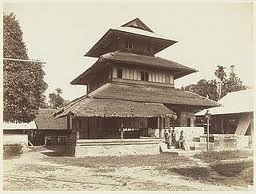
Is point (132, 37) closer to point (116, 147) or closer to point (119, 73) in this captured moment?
point (119, 73)

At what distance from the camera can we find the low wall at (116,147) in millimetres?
13344

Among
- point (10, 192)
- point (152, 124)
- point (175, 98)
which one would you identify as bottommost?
point (10, 192)

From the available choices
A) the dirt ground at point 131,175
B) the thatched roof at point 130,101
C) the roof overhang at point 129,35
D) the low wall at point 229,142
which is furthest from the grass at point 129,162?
the roof overhang at point 129,35

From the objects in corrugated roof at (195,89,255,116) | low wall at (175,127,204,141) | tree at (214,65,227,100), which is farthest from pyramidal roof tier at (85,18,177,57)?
tree at (214,65,227,100)

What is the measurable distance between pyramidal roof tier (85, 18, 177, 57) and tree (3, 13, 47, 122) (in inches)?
147

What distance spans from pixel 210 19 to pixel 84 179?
6.07m

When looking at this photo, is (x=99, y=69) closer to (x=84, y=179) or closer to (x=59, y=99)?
(x=84, y=179)

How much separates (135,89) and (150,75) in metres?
1.60

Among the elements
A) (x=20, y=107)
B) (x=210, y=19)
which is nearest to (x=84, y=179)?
(x=210, y=19)

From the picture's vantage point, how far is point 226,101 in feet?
73.8

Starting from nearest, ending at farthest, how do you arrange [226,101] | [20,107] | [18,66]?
[18,66] → [20,107] → [226,101]

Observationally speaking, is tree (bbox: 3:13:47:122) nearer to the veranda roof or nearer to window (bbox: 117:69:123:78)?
the veranda roof

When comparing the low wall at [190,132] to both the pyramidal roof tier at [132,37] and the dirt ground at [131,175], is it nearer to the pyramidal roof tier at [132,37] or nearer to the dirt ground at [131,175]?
the pyramidal roof tier at [132,37]

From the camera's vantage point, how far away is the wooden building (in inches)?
597
